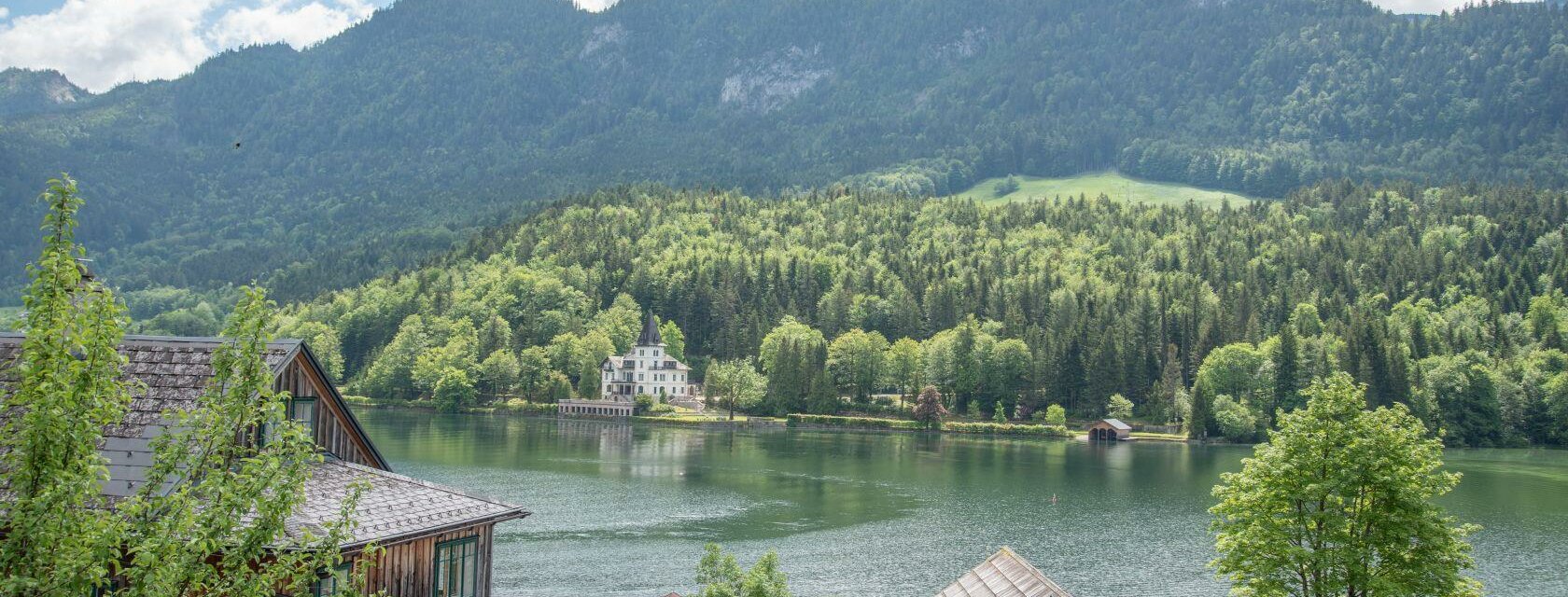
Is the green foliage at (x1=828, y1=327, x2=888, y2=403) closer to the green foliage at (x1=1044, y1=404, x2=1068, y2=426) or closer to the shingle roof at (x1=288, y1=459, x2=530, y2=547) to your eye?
the green foliage at (x1=1044, y1=404, x2=1068, y2=426)

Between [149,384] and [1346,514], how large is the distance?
2838cm

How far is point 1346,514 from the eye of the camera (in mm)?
35250

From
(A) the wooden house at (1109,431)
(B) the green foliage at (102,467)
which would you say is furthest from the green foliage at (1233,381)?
(B) the green foliage at (102,467)

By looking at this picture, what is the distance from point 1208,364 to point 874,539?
10243 centimetres

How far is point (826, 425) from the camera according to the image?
161 m

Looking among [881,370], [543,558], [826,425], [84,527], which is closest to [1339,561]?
[84,527]

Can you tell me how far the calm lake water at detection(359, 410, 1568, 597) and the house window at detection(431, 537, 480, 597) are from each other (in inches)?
1225

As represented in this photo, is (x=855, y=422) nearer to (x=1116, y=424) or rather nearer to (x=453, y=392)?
(x=1116, y=424)

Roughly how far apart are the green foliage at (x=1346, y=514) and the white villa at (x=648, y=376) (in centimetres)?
14717

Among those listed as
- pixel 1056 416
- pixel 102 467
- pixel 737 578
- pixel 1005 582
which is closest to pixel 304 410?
pixel 102 467

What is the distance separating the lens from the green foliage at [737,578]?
3634 cm

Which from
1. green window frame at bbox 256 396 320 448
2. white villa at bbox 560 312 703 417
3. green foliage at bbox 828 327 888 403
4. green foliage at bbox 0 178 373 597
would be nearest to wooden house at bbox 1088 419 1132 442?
green foliage at bbox 828 327 888 403

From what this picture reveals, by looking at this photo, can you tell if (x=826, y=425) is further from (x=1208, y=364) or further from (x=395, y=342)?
(x=395, y=342)

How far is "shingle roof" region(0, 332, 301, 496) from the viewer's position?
2031 centimetres
